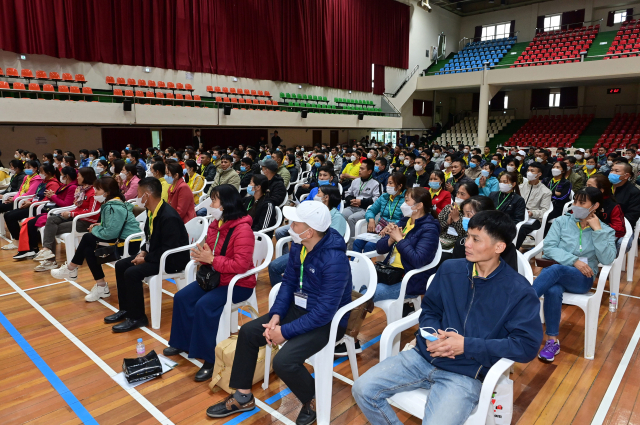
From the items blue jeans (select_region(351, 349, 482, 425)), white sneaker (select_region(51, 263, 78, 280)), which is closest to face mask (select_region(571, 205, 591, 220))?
blue jeans (select_region(351, 349, 482, 425))

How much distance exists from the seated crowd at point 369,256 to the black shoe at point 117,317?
0.01m

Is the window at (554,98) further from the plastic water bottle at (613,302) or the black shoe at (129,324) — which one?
the black shoe at (129,324)

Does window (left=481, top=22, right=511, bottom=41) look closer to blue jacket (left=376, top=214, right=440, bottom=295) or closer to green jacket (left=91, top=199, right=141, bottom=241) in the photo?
blue jacket (left=376, top=214, right=440, bottom=295)

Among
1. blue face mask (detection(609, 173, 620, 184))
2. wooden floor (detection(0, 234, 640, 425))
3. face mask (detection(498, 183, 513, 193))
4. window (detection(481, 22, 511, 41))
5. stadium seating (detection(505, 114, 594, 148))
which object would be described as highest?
window (detection(481, 22, 511, 41))

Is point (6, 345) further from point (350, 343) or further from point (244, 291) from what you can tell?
point (350, 343)

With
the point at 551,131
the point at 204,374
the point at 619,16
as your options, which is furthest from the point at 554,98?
the point at 204,374

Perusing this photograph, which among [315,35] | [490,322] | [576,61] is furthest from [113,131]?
[576,61]

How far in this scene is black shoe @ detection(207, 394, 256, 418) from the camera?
90.5 inches

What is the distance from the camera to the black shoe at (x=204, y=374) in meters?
2.65

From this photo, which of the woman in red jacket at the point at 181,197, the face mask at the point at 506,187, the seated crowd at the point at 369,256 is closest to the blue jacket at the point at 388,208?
the seated crowd at the point at 369,256

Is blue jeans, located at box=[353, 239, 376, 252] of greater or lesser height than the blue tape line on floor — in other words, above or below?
above

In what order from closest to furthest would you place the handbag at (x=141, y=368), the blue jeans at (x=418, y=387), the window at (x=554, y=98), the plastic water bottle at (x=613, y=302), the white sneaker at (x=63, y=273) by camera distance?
1. the blue jeans at (x=418, y=387)
2. the handbag at (x=141, y=368)
3. the plastic water bottle at (x=613, y=302)
4. the white sneaker at (x=63, y=273)
5. the window at (x=554, y=98)

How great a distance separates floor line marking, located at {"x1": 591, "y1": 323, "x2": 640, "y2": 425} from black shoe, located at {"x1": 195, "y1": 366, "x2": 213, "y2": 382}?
2231mm

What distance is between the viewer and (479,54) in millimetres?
20984
